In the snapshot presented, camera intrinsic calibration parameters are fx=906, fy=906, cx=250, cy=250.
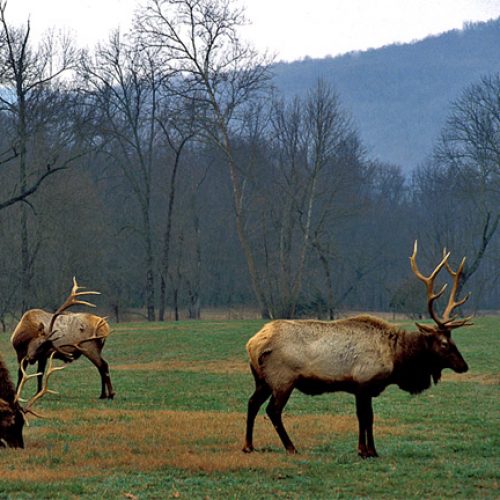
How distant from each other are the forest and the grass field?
20.8 meters

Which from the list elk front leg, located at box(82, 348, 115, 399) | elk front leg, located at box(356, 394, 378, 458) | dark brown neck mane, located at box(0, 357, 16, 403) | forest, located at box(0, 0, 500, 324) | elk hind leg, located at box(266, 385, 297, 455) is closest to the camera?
elk hind leg, located at box(266, 385, 297, 455)

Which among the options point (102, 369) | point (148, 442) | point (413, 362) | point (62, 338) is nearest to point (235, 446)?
point (148, 442)

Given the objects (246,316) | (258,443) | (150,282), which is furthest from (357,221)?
(258,443)

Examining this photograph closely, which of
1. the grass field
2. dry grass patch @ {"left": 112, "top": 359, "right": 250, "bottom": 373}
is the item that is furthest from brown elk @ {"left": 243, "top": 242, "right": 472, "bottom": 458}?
dry grass patch @ {"left": 112, "top": 359, "right": 250, "bottom": 373}

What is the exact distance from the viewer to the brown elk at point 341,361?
10906 mm

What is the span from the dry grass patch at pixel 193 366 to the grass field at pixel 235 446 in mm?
3101

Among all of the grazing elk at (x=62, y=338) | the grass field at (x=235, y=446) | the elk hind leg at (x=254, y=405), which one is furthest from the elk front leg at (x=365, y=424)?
the grazing elk at (x=62, y=338)

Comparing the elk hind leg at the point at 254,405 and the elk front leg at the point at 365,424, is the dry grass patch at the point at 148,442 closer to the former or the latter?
the elk hind leg at the point at 254,405

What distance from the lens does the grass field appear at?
9273 millimetres

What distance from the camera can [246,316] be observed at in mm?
60688

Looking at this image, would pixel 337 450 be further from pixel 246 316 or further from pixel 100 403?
pixel 246 316

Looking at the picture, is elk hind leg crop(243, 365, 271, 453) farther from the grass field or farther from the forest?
the forest

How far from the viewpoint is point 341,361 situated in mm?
10992

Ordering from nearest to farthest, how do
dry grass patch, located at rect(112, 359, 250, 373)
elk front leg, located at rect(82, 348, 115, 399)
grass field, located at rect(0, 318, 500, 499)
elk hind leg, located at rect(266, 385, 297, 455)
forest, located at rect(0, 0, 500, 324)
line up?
grass field, located at rect(0, 318, 500, 499), elk hind leg, located at rect(266, 385, 297, 455), elk front leg, located at rect(82, 348, 115, 399), dry grass patch, located at rect(112, 359, 250, 373), forest, located at rect(0, 0, 500, 324)
